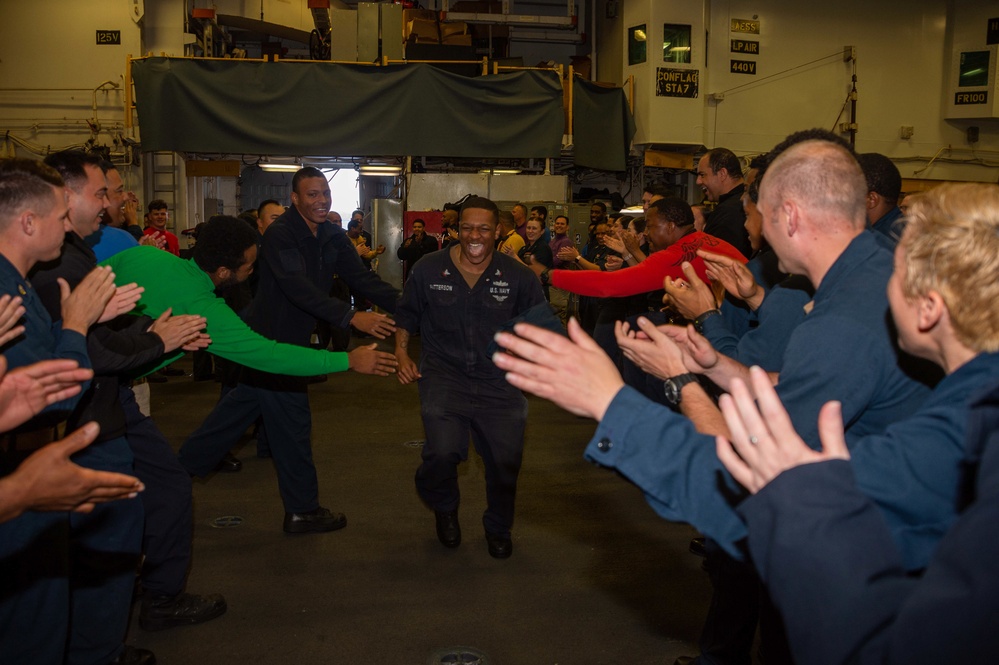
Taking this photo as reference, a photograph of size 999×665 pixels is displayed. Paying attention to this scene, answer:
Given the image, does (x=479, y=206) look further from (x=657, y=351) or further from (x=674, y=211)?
(x=657, y=351)

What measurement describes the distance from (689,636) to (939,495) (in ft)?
7.89

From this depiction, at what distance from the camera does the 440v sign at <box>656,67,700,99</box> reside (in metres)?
15.9

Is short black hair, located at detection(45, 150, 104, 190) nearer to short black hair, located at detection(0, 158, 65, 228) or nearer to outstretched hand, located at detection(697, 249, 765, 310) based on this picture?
short black hair, located at detection(0, 158, 65, 228)

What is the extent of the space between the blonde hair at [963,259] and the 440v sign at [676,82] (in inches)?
596

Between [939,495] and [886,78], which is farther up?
[886,78]

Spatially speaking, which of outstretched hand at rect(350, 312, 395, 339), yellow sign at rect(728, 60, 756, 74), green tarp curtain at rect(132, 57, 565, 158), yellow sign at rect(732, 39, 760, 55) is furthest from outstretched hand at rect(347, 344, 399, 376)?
yellow sign at rect(732, 39, 760, 55)

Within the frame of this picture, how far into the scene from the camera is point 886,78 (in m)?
17.5

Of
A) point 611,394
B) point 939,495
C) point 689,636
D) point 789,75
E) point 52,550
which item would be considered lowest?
point 689,636

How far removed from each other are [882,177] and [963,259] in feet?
11.6

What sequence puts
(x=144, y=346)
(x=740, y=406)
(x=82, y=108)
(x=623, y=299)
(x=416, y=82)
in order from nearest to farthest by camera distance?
(x=740, y=406), (x=144, y=346), (x=623, y=299), (x=416, y=82), (x=82, y=108)

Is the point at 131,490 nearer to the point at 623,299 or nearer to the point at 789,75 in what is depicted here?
the point at 623,299

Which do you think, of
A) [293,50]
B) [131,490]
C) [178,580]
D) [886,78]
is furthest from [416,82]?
[131,490]

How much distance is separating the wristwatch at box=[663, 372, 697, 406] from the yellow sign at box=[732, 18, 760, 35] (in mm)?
16187

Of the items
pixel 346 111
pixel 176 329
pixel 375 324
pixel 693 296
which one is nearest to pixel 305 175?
pixel 375 324
